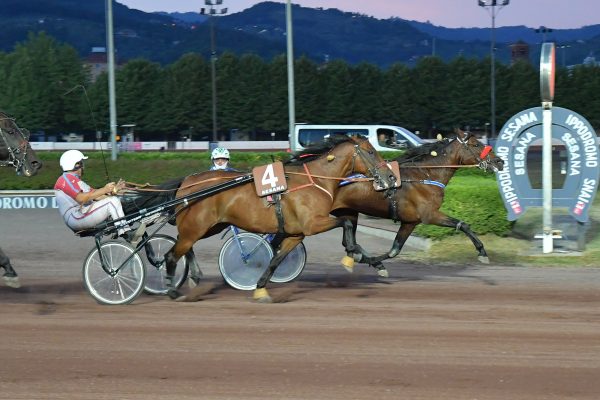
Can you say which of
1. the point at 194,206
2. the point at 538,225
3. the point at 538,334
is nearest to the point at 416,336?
the point at 538,334

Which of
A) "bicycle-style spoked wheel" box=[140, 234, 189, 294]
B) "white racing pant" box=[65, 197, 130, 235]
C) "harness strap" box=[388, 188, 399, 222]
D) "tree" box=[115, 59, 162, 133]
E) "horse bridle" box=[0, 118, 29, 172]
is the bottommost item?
"bicycle-style spoked wheel" box=[140, 234, 189, 294]

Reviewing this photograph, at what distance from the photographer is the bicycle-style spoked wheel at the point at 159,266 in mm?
10258

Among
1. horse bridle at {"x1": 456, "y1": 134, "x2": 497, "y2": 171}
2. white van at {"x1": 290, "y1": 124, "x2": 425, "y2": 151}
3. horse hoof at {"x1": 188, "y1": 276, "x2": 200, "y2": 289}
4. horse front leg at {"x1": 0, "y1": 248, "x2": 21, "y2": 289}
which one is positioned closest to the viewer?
horse front leg at {"x1": 0, "y1": 248, "x2": 21, "y2": 289}

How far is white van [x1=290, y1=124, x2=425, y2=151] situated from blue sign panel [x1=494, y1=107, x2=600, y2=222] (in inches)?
461

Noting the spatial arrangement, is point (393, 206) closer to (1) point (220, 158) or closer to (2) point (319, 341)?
(1) point (220, 158)

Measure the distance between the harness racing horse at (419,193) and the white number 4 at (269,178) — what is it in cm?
157

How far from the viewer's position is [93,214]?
9.48m

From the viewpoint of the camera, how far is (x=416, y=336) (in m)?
7.93

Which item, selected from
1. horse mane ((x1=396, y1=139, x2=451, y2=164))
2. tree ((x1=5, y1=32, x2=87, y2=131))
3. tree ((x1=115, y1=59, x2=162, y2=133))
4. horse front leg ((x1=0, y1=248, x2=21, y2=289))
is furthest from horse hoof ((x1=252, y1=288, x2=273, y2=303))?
tree ((x1=115, y1=59, x2=162, y2=133))

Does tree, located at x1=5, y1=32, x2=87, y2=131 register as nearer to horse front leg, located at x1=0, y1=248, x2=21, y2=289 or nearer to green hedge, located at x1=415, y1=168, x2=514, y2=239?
green hedge, located at x1=415, y1=168, x2=514, y2=239

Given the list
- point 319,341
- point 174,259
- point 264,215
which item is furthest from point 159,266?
point 319,341

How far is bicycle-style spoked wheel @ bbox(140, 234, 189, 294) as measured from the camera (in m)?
10.3

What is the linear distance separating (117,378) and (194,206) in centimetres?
331

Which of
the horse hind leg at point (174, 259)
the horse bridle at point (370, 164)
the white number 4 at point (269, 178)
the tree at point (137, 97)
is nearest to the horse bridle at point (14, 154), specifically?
the horse hind leg at point (174, 259)
